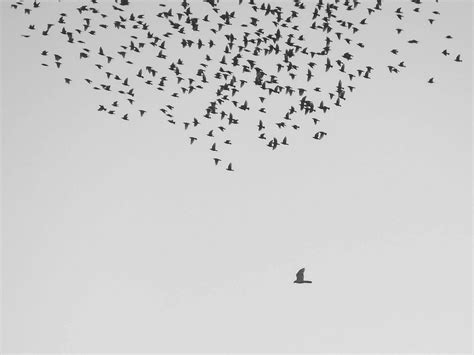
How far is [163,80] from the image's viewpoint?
3366 inches

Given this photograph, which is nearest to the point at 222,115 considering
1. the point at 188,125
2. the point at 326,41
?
the point at 188,125

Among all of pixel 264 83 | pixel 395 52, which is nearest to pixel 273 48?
pixel 264 83

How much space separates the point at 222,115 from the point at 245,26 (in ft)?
17.3

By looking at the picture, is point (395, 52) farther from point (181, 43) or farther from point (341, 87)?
point (181, 43)

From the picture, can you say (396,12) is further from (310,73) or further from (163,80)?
(163,80)

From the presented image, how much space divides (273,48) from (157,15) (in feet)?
17.6

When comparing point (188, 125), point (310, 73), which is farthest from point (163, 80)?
point (310, 73)

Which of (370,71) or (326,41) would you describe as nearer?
(326,41)

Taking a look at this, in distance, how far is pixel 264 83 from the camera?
82.9 meters

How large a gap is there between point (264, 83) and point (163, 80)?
527 cm

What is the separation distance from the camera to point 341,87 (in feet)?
278

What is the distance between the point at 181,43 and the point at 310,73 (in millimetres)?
6128

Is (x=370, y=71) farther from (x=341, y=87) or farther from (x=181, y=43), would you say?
(x=181, y=43)

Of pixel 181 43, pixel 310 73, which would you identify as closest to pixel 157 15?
pixel 181 43
